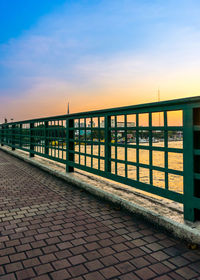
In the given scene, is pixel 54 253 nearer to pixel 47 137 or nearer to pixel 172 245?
pixel 172 245

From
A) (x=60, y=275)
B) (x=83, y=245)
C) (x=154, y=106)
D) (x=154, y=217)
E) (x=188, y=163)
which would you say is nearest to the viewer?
(x=60, y=275)

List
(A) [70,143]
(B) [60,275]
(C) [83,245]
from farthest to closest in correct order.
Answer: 1. (A) [70,143]
2. (C) [83,245]
3. (B) [60,275]

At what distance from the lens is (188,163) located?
296cm

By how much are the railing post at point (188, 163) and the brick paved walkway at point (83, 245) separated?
1.35ft

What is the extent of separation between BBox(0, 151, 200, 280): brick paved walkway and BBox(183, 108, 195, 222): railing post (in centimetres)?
41

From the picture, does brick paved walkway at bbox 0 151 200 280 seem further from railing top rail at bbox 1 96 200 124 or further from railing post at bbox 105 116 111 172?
railing top rail at bbox 1 96 200 124

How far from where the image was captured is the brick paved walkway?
2213 millimetres

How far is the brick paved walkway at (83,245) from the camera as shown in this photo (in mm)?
2213

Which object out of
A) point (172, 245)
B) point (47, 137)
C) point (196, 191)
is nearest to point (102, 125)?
point (196, 191)

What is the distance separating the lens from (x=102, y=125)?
492 cm

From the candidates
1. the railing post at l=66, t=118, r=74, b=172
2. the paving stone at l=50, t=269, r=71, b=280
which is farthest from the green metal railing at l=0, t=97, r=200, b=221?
the paving stone at l=50, t=269, r=71, b=280

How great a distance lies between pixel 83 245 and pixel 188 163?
5.08 feet

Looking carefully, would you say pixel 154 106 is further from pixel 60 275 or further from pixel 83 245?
pixel 60 275

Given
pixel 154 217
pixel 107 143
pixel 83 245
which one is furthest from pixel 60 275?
pixel 107 143
